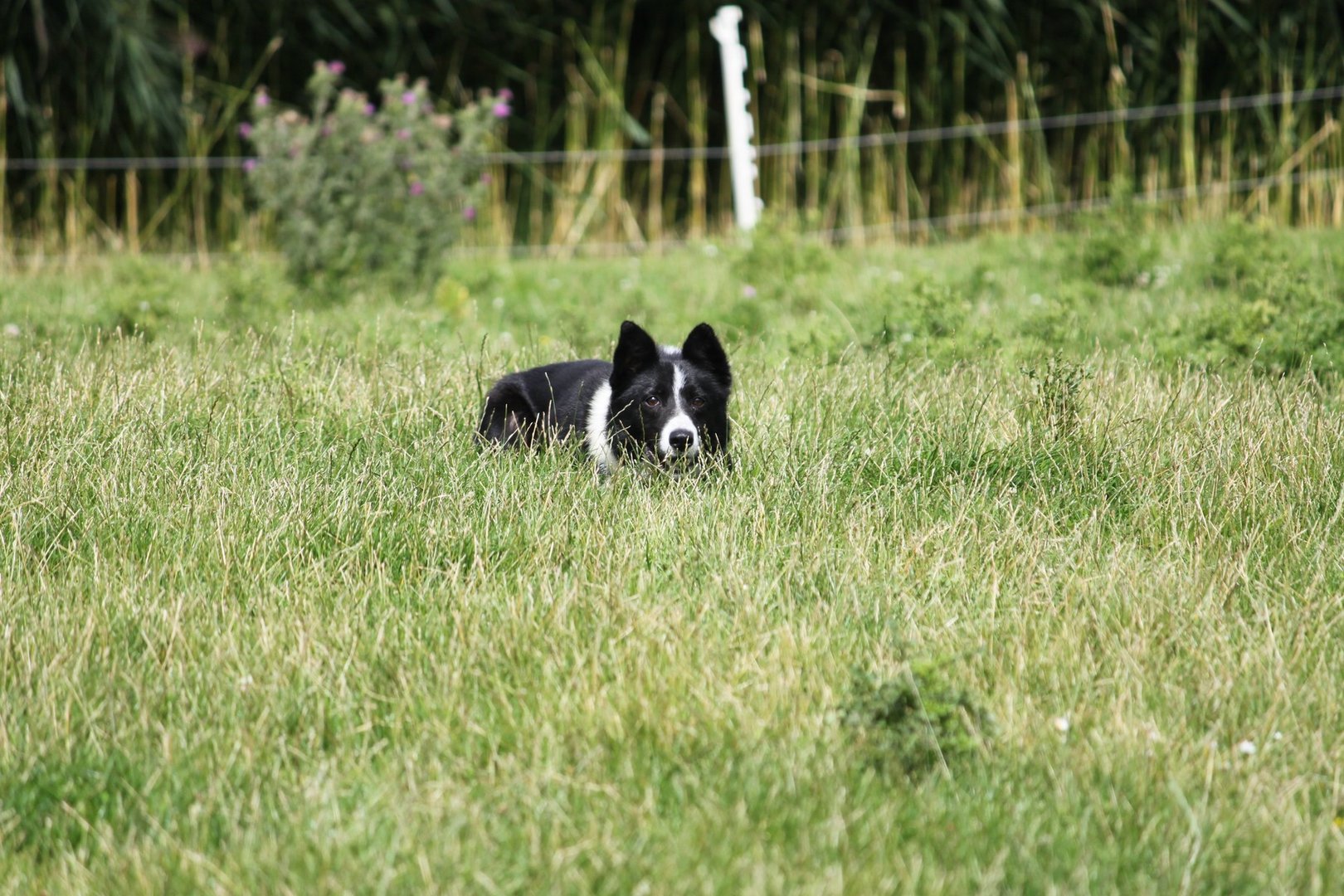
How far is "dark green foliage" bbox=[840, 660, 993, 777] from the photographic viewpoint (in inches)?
93.7

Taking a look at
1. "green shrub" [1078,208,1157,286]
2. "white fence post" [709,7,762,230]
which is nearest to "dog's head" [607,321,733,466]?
"green shrub" [1078,208,1157,286]

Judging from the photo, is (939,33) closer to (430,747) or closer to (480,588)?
(480,588)

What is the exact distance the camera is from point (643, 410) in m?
4.17

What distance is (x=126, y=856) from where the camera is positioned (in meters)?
2.13

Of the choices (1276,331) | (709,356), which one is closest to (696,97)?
(1276,331)

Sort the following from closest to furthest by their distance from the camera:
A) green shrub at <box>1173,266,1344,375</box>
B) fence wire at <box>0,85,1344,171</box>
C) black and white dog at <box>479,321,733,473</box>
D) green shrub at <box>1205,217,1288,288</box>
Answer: black and white dog at <box>479,321,733,473</box>
green shrub at <box>1173,266,1344,375</box>
green shrub at <box>1205,217,1288,288</box>
fence wire at <box>0,85,1344,171</box>

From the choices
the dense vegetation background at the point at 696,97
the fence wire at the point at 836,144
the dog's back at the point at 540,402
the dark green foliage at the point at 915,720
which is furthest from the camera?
the dense vegetation background at the point at 696,97

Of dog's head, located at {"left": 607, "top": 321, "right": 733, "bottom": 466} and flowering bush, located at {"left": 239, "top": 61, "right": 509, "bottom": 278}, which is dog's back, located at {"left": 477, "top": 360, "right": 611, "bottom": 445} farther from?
flowering bush, located at {"left": 239, "top": 61, "right": 509, "bottom": 278}

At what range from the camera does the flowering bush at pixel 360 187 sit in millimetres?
7398

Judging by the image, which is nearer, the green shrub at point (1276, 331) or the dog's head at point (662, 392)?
the dog's head at point (662, 392)

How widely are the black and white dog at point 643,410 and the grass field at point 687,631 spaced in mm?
173

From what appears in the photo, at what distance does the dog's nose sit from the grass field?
7.2 inches

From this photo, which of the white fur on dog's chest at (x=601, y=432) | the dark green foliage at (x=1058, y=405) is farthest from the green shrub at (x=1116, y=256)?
the white fur on dog's chest at (x=601, y=432)

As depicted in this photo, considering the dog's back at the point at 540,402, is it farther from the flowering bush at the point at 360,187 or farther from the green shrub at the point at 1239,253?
the green shrub at the point at 1239,253
